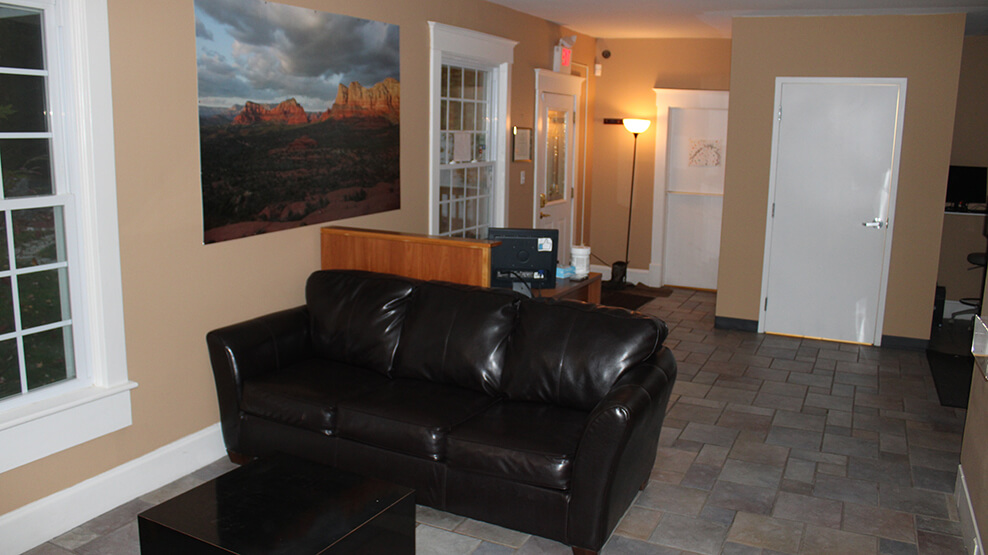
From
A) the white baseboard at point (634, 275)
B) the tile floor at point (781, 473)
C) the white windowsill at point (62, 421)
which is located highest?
the white windowsill at point (62, 421)

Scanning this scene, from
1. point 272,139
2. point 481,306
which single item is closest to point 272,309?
point 272,139

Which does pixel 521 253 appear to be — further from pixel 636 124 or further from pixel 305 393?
pixel 636 124

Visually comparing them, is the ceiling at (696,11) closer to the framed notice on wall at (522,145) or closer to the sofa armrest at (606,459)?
the framed notice on wall at (522,145)

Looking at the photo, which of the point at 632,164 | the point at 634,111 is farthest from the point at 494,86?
the point at 632,164

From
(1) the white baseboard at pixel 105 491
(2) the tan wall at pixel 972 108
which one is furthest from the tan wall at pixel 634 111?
(1) the white baseboard at pixel 105 491

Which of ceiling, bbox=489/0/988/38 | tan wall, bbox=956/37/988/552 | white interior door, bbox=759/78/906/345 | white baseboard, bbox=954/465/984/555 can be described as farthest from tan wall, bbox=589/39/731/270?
white baseboard, bbox=954/465/984/555

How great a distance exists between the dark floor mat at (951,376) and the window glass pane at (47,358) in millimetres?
4822

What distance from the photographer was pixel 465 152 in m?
6.08

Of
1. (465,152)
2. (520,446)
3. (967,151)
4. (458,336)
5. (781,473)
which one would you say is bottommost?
(781,473)

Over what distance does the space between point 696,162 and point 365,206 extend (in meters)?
4.34

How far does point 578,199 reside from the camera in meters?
8.30

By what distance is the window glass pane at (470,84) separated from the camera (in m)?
6.03

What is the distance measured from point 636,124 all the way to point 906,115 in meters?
2.72

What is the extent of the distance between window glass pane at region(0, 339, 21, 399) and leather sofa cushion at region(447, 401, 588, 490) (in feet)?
5.59
